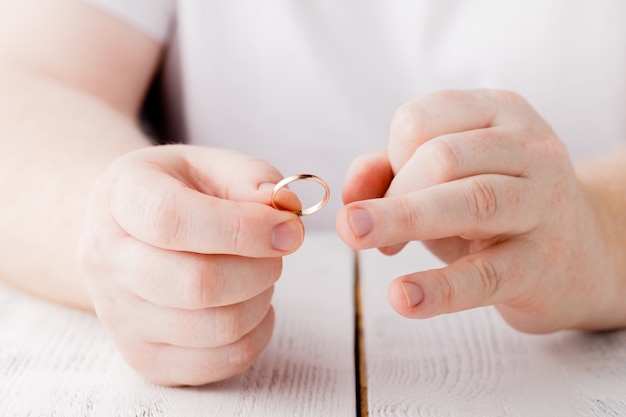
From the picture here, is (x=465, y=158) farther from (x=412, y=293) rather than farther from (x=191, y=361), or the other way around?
(x=191, y=361)

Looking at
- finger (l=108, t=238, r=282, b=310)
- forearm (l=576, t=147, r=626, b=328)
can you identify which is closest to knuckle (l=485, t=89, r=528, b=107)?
forearm (l=576, t=147, r=626, b=328)

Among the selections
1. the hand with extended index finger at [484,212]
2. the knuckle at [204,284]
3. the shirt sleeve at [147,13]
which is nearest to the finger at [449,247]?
the hand with extended index finger at [484,212]

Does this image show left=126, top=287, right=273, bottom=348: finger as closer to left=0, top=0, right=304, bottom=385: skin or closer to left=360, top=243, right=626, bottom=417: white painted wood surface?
left=0, top=0, right=304, bottom=385: skin

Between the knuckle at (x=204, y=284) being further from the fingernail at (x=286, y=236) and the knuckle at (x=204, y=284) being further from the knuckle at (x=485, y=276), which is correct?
the knuckle at (x=485, y=276)

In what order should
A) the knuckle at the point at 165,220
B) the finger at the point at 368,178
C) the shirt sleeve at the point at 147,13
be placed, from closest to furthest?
1. the knuckle at the point at 165,220
2. the finger at the point at 368,178
3. the shirt sleeve at the point at 147,13

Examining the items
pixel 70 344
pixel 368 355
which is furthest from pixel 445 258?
pixel 70 344

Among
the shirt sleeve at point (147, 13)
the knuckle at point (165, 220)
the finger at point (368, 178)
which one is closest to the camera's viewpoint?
the knuckle at point (165, 220)

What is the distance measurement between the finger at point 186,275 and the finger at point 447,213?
0.07 m

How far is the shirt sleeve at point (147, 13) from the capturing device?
0.95 m

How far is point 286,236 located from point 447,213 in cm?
11

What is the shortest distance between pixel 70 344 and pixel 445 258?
33cm

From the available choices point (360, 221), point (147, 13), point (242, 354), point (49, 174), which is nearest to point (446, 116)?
point (360, 221)

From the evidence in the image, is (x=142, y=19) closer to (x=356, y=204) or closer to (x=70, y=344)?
(x=70, y=344)

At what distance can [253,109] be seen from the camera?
103cm
